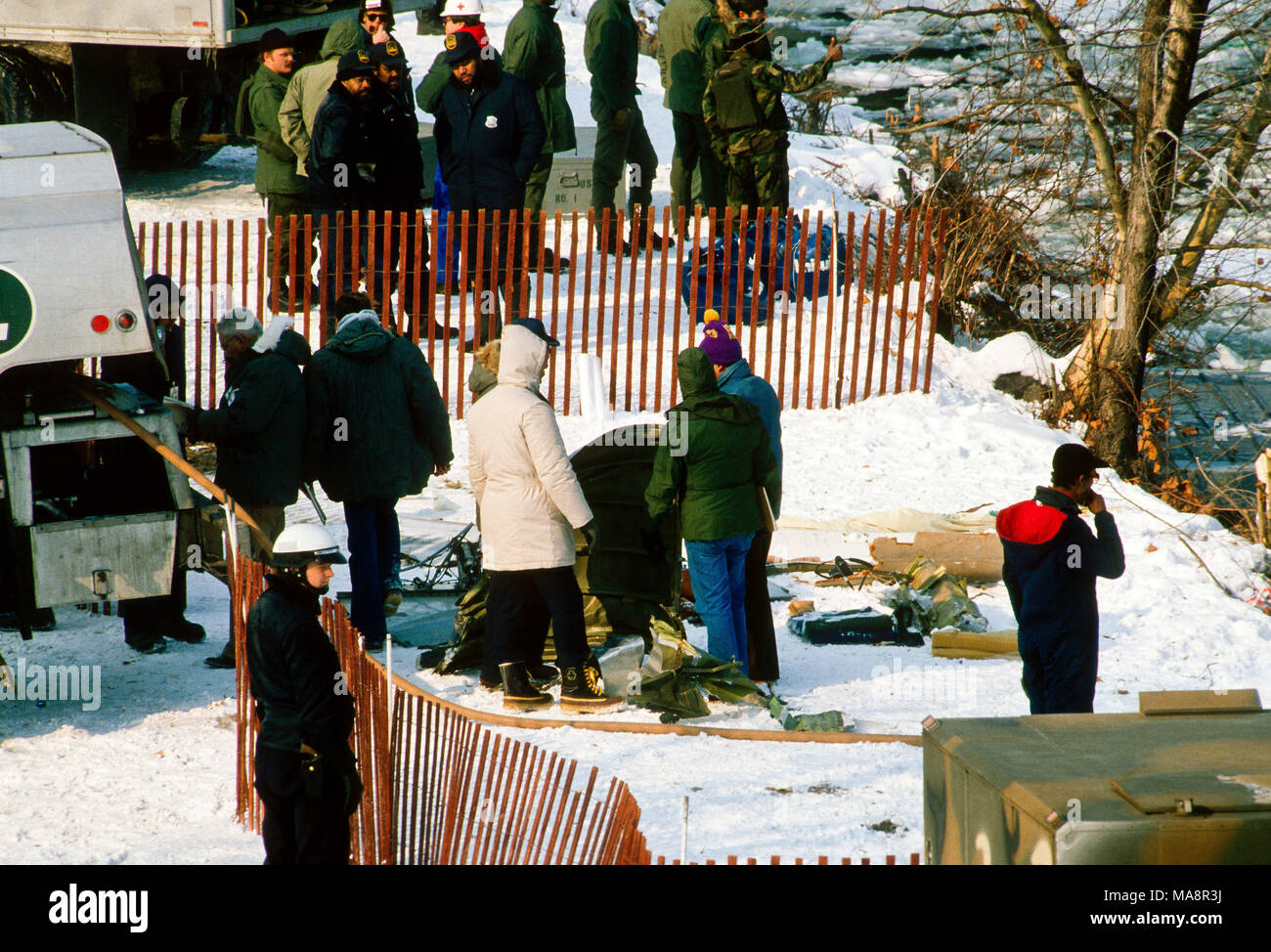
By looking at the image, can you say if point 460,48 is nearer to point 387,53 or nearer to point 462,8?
point 462,8

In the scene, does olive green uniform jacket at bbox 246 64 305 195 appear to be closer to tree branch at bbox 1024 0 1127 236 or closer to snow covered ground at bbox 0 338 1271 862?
snow covered ground at bbox 0 338 1271 862

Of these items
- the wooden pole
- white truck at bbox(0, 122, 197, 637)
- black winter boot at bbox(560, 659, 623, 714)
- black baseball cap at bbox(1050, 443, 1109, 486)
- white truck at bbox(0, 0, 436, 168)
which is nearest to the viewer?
black baseball cap at bbox(1050, 443, 1109, 486)

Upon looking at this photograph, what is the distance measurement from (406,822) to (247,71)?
1230cm

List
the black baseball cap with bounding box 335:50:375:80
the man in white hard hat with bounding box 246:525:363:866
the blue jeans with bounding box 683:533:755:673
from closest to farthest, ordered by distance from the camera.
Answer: the man in white hard hat with bounding box 246:525:363:866 → the blue jeans with bounding box 683:533:755:673 → the black baseball cap with bounding box 335:50:375:80

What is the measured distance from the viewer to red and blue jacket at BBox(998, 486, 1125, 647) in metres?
6.04

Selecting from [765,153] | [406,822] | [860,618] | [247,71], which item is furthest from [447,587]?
[247,71]

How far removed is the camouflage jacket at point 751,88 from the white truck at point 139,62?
185 inches

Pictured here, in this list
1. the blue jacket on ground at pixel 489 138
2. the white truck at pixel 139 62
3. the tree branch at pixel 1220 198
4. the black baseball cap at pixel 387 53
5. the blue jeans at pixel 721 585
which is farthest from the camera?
the white truck at pixel 139 62

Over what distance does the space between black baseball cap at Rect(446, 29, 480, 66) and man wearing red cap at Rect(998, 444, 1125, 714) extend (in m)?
6.83

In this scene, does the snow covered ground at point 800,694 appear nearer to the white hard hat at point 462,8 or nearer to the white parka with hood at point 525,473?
the white parka with hood at point 525,473

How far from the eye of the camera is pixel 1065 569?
19.9 feet

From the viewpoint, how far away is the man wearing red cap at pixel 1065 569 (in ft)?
19.8

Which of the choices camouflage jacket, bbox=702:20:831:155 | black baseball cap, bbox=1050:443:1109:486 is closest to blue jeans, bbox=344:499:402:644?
black baseball cap, bbox=1050:443:1109:486

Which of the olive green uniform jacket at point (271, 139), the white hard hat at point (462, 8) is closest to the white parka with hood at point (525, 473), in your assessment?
the white hard hat at point (462, 8)
